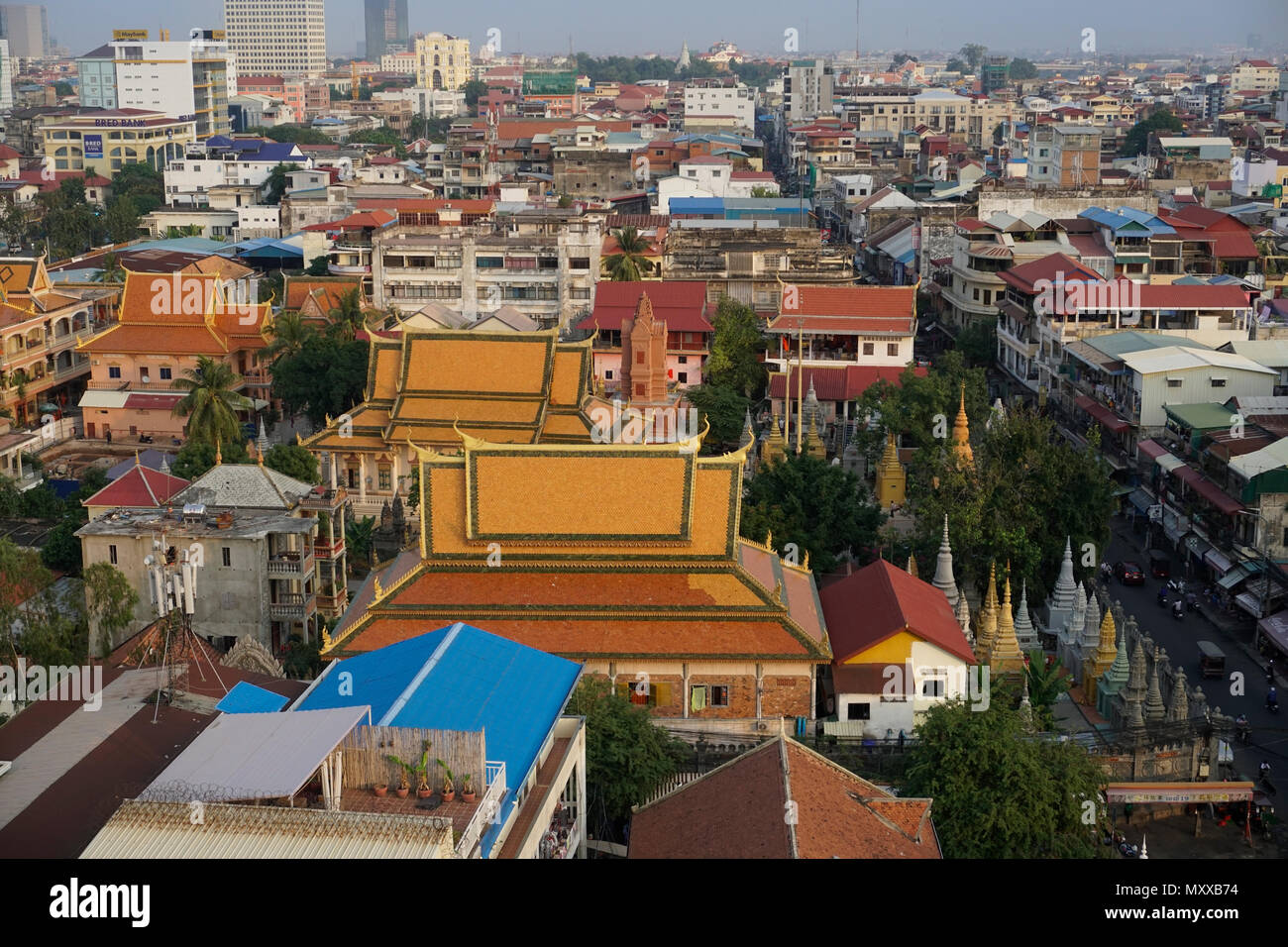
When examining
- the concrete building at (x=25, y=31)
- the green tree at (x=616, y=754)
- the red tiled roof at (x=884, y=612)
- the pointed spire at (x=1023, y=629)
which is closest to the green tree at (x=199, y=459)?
the red tiled roof at (x=884, y=612)

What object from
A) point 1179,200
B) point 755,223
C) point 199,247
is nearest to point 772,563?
point 755,223

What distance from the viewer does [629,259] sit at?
60938 millimetres

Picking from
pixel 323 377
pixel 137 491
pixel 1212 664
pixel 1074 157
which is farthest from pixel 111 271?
pixel 1074 157

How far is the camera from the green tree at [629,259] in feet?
197

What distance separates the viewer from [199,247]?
77688 mm

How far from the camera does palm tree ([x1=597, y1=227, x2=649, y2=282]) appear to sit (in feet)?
197

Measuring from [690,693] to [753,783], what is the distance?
19.0ft

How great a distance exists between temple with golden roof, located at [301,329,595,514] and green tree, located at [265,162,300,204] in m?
54.9

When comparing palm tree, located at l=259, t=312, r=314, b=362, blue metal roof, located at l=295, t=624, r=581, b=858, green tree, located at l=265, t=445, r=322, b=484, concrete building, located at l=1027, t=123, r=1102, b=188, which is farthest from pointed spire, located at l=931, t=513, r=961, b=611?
concrete building, located at l=1027, t=123, r=1102, b=188

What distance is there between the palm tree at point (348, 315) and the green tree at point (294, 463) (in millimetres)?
13534

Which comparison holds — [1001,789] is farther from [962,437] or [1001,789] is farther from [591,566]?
[962,437]

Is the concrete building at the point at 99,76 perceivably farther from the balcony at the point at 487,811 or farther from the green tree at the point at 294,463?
the balcony at the point at 487,811

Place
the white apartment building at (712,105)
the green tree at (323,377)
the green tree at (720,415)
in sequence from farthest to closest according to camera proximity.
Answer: the white apartment building at (712,105) < the green tree at (323,377) < the green tree at (720,415)
